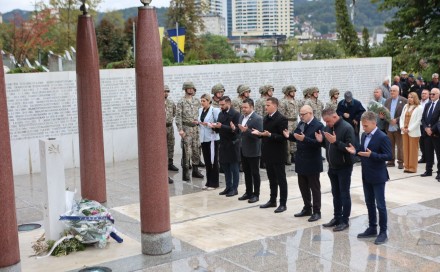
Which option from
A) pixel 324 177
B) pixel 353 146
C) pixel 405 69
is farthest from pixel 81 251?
pixel 405 69

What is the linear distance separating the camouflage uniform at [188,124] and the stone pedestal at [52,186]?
15.4 ft

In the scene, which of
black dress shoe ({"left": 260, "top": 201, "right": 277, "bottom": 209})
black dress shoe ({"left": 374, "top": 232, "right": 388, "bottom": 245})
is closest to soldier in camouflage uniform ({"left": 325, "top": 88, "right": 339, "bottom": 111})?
black dress shoe ({"left": 260, "top": 201, "right": 277, "bottom": 209})

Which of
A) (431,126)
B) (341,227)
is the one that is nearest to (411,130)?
(431,126)

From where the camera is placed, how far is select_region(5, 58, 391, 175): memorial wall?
13.5m

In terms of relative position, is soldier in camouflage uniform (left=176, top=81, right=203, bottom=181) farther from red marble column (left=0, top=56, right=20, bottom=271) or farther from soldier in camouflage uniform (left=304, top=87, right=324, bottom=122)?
red marble column (left=0, top=56, right=20, bottom=271)

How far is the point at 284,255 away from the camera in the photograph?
7.65m

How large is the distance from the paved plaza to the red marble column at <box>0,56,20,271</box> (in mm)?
988

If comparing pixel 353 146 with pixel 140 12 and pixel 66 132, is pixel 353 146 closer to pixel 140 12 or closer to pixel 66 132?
pixel 140 12

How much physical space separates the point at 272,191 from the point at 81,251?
135 inches

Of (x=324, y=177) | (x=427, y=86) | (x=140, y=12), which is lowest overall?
(x=324, y=177)

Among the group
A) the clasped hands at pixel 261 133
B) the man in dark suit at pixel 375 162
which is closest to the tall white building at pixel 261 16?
the clasped hands at pixel 261 133

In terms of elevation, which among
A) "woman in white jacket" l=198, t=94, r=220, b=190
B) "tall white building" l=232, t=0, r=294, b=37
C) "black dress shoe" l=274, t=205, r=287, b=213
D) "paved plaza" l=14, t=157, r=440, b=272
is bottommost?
"paved plaza" l=14, t=157, r=440, b=272

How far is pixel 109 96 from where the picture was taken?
14766mm

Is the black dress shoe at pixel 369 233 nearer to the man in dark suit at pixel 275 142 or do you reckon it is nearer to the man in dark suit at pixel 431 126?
the man in dark suit at pixel 275 142
